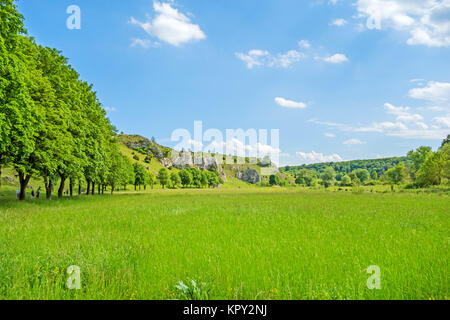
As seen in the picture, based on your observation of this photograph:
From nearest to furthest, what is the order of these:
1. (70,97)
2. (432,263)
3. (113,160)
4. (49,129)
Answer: (432,263) < (49,129) < (70,97) < (113,160)

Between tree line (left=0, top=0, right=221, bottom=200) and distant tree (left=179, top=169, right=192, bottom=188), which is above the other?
tree line (left=0, top=0, right=221, bottom=200)

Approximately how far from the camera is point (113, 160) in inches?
1861

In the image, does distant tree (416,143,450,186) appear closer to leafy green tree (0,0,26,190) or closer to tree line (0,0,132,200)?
tree line (0,0,132,200)

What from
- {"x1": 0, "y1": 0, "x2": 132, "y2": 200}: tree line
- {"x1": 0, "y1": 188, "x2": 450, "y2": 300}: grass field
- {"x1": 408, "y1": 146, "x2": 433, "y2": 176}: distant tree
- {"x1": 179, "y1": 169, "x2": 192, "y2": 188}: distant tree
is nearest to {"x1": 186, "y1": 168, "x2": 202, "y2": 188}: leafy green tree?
{"x1": 179, "y1": 169, "x2": 192, "y2": 188}: distant tree

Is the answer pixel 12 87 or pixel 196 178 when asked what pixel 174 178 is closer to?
pixel 196 178

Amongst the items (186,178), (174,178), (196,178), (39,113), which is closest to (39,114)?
(39,113)

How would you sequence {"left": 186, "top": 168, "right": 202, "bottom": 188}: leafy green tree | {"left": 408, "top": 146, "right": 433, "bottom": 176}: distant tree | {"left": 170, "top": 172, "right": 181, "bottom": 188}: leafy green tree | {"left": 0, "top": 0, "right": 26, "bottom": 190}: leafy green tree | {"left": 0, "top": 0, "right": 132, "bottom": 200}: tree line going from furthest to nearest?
{"left": 186, "top": 168, "right": 202, "bottom": 188}: leafy green tree
{"left": 170, "top": 172, "right": 181, "bottom": 188}: leafy green tree
{"left": 408, "top": 146, "right": 433, "bottom": 176}: distant tree
{"left": 0, "top": 0, "right": 132, "bottom": 200}: tree line
{"left": 0, "top": 0, "right": 26, "bottom": 190}: leafy green tree

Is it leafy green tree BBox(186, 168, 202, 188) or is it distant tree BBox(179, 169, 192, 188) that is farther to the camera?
leafy green tree BBox(186, 168, 202, 188)

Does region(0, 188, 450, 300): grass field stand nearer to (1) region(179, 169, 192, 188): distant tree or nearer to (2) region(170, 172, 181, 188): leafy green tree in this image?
(2) region(170, 172, 181, 188): leafy green tree

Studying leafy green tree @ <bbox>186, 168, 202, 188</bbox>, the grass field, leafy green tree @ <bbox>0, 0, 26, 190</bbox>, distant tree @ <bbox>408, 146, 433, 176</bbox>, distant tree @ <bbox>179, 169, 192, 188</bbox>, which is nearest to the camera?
the grass field
